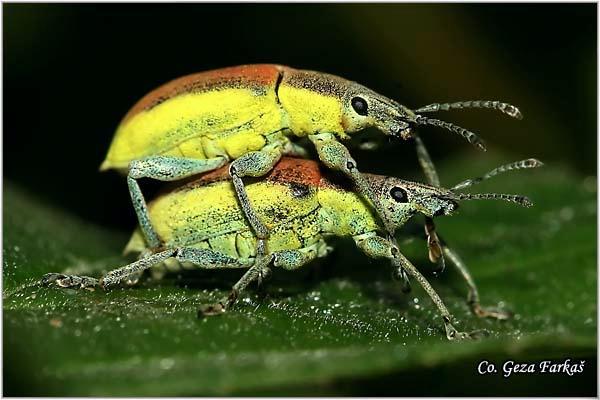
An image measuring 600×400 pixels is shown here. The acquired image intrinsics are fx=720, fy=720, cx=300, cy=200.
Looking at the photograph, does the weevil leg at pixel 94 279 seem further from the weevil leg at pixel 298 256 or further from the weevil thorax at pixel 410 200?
the weevil thorax at pixel 410 200

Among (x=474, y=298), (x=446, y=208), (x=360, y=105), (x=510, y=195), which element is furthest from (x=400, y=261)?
(x=360, y=105)

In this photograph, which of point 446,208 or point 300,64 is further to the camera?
point 300,64

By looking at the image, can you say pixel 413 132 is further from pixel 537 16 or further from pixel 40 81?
pixel 40 81

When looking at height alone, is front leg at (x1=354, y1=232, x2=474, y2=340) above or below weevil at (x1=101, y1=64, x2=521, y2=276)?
below

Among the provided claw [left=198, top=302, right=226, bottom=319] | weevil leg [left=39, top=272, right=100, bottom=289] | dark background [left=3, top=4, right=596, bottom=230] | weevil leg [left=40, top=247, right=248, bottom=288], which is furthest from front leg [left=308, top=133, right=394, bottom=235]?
dark background [left=3, top=4, right=596, bottom=230]

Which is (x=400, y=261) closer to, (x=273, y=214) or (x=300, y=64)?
(x=273, y=214)

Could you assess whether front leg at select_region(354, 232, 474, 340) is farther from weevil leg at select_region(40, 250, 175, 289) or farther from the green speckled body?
weevil leg at select_region(40, 250, 175, 289)

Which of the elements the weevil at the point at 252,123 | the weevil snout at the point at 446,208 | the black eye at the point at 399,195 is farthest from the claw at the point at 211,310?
the weevil snout at the point at 446,208
